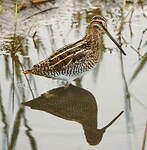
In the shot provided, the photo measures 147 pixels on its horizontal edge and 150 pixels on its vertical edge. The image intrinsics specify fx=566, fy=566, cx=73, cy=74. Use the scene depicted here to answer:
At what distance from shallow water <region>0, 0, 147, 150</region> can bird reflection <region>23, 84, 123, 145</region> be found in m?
0.06

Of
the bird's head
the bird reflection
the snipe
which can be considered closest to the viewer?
the bird reflection

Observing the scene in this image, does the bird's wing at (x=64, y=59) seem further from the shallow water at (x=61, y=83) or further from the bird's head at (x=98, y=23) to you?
the bird's head at (x=98, y=23)

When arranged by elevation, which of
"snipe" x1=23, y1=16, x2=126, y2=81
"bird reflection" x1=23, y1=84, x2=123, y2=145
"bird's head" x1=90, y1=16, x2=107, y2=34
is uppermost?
"bird's head" x1=90, y1=16, x2=107, y2=34

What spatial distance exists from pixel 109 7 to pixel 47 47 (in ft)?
5.05

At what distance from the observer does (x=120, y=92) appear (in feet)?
18.0

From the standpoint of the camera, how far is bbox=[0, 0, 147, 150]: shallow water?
4.79 meters

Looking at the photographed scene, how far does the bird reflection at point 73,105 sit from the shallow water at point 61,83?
0.19 feet


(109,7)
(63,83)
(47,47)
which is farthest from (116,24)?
(63,83)

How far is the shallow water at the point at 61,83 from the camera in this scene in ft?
15.7

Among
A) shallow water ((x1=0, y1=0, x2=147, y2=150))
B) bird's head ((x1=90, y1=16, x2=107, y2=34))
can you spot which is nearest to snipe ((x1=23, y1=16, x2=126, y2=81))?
bird's head ((x1=90, y1=16, x2=107, y2=34))

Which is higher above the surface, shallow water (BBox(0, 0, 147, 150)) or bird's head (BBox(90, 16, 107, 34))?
bird's head (BBox(90, 16, 107, 34))

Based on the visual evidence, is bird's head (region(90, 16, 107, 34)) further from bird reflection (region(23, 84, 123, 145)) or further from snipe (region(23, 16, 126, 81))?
bird reflection (region(23, 84, 123, 145))

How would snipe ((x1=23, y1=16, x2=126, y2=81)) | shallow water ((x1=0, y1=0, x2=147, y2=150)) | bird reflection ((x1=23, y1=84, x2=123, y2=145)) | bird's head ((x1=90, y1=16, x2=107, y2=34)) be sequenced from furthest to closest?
bird's head ((x1=90, y1=16, x2=107, y2=34))
snipe ((x1=23, y1=16, x2=126, y2=81))
bird reflection ((x1=23, y1=84, x2=123, y2=145))
shallow water ((x1=0, y1=0, x2=147, y2=150))

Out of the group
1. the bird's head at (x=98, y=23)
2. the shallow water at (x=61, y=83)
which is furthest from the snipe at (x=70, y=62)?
the shallow water at (x=61, y=83)
